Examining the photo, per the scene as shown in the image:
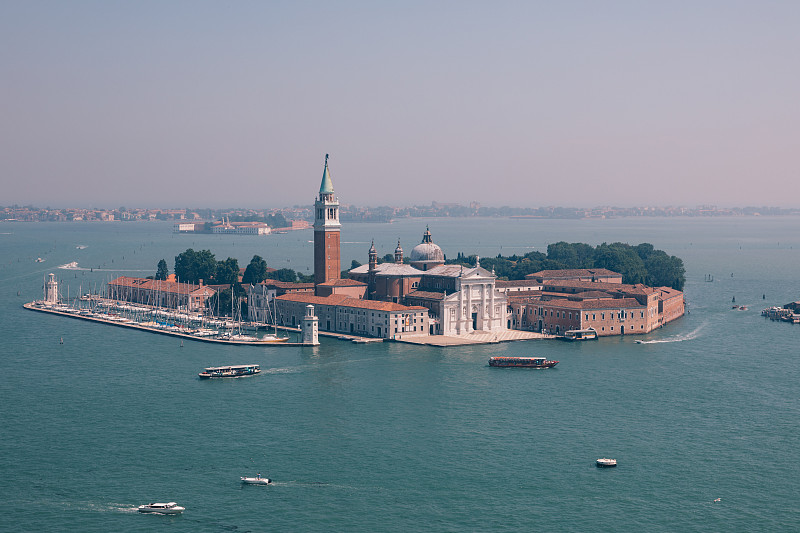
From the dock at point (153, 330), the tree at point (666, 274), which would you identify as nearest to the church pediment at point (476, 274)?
the dock at point (153, 330)

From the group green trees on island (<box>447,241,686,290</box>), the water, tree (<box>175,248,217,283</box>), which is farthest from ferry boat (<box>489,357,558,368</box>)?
tree (<box>175,248,217,283</box>)

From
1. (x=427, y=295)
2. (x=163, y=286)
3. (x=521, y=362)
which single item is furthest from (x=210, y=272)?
(x=521, y=362)

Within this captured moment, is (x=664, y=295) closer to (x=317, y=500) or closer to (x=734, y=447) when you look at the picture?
(x=734, y=447)

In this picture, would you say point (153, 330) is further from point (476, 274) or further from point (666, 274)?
point (666, 274)

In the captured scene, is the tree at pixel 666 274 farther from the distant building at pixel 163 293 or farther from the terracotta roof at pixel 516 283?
the distant building at pixel 163 293

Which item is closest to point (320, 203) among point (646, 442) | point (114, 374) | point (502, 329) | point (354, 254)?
point (502, 329)
